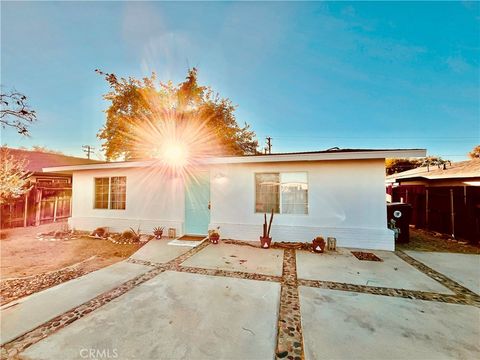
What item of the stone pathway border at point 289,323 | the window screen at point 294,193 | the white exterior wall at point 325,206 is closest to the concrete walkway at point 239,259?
the stone pathway border at point 289,323

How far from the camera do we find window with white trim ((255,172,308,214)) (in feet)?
20.7

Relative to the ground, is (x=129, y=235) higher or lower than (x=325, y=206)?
lower

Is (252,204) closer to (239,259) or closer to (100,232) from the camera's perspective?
(239,259)

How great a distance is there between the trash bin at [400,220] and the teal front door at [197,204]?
635cm

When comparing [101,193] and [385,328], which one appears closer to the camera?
[385,328]

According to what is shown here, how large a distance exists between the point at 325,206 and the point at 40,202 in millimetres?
13229

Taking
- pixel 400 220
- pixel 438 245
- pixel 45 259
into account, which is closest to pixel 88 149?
pixel 45 259

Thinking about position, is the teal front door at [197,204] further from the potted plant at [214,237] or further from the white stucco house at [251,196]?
the potted plant at [214,237]

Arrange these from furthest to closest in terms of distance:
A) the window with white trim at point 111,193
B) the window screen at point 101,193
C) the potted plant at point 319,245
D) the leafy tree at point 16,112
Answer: the window screen at point 101,193 < the window with white trim at point 111,193 < the potted plant at point 319,245 < the leafy tree at point 16,112

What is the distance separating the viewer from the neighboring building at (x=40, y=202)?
913 centimetres

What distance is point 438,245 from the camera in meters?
6.31

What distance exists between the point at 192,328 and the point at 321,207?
4.93 metres

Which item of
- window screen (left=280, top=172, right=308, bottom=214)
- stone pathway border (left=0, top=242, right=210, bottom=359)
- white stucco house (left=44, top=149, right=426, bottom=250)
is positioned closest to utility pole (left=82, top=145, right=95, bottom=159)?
white stucco house (left=44, top=149, right=426, bottom=250)

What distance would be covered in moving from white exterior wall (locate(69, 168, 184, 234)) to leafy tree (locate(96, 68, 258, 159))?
8667 mm
